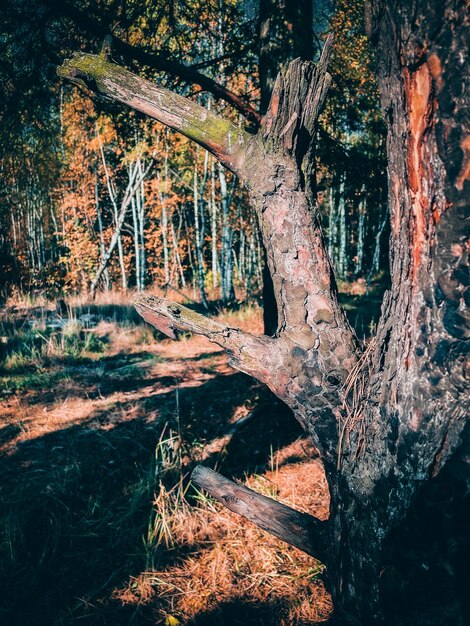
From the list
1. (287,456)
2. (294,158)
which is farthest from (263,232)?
(287,456)

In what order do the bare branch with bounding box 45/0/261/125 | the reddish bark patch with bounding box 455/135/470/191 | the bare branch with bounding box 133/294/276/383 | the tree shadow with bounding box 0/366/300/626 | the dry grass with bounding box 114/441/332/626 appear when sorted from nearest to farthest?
1. the reddish bark patch with bounding box 455/135/470/191
2. the bare branch with bounding box 133/294/276/383
3. the dry grass with bounding box 114/441/332/626
4. the tree shadow with bounding box 0/366/300/626
5. the bare branch with bounding box 45/0/261/125

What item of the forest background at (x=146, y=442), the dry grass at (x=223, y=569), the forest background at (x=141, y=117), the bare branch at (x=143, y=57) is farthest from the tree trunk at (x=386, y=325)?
the forest background at (x=141, y=117)

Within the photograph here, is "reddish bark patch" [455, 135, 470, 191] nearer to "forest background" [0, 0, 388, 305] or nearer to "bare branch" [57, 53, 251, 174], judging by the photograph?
"bare branch" [57, 53, 251, 174]

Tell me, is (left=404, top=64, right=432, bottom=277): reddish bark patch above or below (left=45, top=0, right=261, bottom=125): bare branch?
Result: below

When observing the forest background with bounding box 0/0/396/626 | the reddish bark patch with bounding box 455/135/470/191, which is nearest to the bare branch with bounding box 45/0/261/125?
the forest background with bounding box 0/0/396/626

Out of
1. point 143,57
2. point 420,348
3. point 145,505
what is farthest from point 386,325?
point 143,57

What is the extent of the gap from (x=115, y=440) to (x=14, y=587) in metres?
1.53

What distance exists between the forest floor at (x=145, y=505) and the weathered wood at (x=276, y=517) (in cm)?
63

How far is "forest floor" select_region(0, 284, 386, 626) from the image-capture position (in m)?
2.10

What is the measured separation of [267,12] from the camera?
3406 mm

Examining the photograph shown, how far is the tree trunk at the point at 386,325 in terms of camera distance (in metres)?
1.07

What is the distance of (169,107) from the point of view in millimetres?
1576

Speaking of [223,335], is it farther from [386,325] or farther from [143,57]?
[143,57]

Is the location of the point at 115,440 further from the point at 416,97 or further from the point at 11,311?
the point at 11,311
